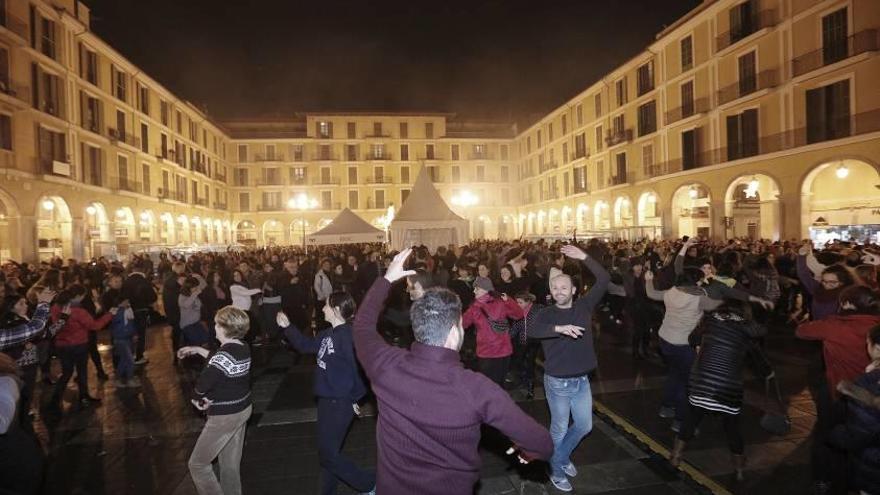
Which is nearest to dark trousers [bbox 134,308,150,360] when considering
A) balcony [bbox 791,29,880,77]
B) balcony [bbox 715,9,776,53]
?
balcony [bbox 791,29,880,77]

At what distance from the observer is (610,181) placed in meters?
33.2

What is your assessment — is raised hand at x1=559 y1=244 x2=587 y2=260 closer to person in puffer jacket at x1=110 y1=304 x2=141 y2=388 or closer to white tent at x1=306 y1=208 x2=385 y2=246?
person in puffer jacket at x1=110 y1=304 x2=141 y2=388

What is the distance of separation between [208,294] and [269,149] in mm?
46518

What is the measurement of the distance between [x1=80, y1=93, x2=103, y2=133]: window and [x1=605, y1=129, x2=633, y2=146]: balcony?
1217 inches

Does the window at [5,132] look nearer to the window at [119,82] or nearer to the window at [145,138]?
the window at [119,82]

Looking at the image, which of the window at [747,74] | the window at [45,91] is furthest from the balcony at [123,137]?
the window at [747,74]

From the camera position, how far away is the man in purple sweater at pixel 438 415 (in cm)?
198

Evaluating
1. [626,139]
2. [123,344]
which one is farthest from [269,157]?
[123,344]

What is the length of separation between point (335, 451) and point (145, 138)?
35765 mm

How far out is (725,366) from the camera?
384 cm

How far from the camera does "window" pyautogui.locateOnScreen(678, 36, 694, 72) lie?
25328 mm

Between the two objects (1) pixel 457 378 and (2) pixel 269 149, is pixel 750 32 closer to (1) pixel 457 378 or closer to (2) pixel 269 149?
(1) pixel 457 378

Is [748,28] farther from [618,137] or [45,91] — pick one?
[45,91]

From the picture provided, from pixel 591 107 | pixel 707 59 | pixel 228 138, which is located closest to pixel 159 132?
pixel 228 138
